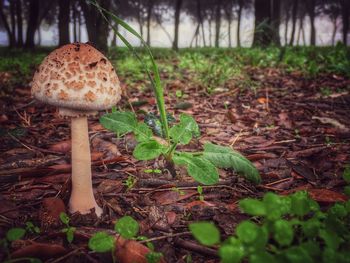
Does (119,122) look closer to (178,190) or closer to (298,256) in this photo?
(178,190)

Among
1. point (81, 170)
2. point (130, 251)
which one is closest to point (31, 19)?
point (81, 170)

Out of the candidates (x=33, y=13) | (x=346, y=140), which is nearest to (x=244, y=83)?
(x=346, y=140)

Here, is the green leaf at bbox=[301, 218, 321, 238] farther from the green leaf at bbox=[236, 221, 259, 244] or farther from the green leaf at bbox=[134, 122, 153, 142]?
the green leaf at bbox=[134, 122, 153, 142]

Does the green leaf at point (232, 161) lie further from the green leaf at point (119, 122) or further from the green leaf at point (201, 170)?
the green leaf at point (119, 122)

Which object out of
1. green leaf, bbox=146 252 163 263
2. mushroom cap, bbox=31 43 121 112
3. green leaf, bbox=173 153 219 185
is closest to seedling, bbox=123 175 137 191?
green leaf, bbox=173 153 219 185

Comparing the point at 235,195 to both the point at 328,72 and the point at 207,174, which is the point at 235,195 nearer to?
the point at 207,174
